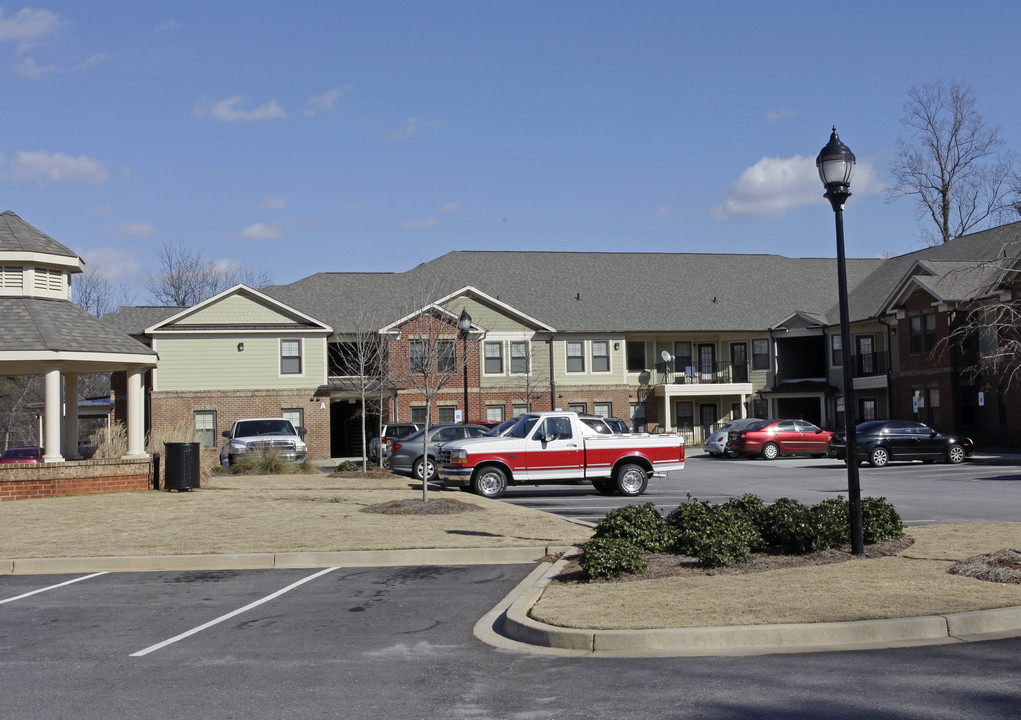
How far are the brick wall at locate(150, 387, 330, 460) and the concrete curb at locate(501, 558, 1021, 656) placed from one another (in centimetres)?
3598

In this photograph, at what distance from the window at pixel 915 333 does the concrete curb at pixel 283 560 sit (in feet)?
110

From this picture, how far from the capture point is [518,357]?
1903 inches

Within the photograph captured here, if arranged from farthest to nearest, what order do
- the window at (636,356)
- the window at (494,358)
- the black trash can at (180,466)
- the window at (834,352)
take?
the window at (636,356) < the window at (834,352) < the window at (494,358) < the black trash can at (180,466)

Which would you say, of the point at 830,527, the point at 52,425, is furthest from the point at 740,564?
the point at 52,425

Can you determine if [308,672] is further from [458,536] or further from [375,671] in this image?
[458,536]

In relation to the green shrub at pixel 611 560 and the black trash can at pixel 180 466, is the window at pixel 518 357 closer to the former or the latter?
the black trash can at pixel 180 466

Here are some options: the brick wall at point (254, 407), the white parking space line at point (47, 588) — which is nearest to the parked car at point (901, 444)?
the brick wall at point (254, 407)

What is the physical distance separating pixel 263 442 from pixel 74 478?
10.4m

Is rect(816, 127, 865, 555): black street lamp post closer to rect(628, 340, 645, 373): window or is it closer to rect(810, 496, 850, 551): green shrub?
rect(810, 496, 850, 551): green shrub

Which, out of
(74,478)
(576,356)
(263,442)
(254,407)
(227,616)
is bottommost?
(227,616)

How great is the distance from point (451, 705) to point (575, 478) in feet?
52.4

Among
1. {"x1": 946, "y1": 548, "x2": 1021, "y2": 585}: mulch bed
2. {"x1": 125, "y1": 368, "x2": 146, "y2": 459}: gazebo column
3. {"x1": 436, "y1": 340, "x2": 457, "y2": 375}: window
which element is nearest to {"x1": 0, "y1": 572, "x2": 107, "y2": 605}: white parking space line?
{"x1": 946, "y1": 548, "x2": 1021, "y2": 585}: mulch bed

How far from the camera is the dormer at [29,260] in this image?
24031 millimetres

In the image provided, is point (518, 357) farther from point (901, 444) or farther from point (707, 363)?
point (901, 444)
